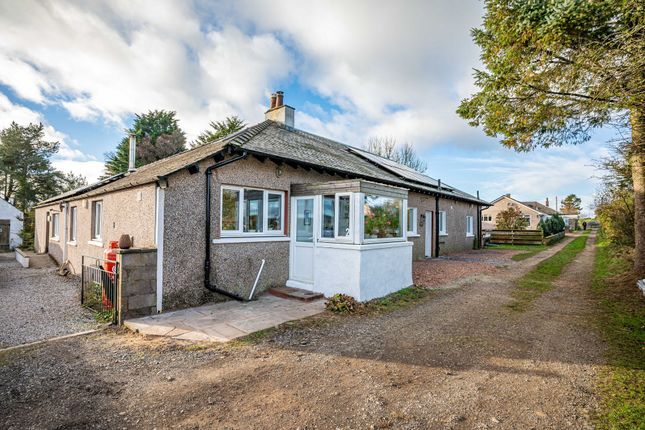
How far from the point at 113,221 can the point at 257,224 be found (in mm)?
4073

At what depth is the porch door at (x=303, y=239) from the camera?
8500mm

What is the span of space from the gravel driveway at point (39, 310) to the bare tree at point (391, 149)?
3506 centimetres

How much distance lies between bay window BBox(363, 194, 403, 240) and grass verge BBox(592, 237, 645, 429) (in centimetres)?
461

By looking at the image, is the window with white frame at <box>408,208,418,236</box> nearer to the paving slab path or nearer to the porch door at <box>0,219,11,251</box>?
the paving slab path

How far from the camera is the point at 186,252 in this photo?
6816mm

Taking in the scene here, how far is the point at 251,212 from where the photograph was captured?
8.18m

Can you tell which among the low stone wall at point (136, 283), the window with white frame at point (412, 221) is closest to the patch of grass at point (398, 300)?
the low stone wall at point (136, 283)

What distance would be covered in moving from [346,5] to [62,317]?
9279 mm

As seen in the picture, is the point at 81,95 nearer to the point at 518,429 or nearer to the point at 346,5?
the point at 346,5

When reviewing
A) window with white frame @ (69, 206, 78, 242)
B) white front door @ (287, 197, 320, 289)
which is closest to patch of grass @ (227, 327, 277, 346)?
white front door @ (287, 197, 320, 289)

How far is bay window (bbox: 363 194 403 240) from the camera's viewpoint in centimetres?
777

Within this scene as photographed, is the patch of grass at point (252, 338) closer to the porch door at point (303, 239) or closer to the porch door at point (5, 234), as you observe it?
the porch door at point (303, 239)

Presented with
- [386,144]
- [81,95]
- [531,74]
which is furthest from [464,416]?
[386,144]

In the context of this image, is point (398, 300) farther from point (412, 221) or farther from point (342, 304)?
point (412, 221)
